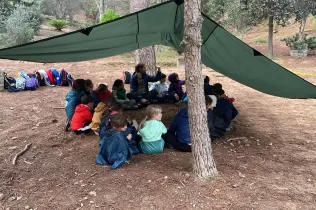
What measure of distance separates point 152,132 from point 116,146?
0.52 meters

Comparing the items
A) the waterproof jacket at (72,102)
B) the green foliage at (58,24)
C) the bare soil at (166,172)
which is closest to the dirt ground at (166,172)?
the bare soil at (166,172)

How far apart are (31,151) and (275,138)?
11.8 ft

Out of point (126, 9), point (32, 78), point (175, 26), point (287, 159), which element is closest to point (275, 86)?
point (287, 159)

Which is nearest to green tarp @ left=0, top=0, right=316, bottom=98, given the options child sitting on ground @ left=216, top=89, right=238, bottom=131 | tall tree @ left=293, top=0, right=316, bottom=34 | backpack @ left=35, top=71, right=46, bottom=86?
child sitting on ground @ left=216, top=89, right=238, bottom=131

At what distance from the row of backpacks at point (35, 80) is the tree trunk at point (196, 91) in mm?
6520

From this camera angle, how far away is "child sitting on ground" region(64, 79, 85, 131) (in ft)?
16.5

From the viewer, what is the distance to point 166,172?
3316 mm

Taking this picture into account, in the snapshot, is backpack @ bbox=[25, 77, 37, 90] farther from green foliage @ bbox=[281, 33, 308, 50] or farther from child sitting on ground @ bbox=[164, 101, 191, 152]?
green foliage @ bbox=[281, 33, 308, 50]

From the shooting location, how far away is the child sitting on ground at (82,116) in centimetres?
477

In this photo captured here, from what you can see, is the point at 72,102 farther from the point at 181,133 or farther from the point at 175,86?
the point at 175,86

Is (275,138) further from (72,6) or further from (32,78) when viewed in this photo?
(72,6)

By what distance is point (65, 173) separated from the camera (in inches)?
139

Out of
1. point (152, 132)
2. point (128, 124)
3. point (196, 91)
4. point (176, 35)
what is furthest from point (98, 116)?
point (196, 91)

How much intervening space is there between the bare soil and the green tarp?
0.88 metres
